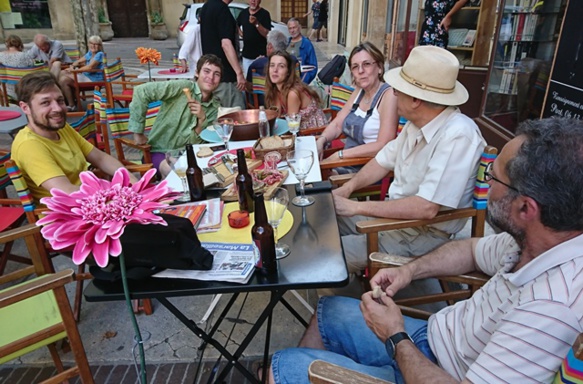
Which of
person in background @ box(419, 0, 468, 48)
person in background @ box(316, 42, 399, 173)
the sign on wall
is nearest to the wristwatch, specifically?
person in background @ box(316, 42, 399, 173)

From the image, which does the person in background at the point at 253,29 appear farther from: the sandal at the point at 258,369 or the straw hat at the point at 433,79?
the sandal at the point at 258,369

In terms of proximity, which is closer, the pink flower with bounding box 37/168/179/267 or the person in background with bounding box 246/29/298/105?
the pink flower with bounding box 37/168/179/267

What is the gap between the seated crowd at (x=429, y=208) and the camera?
3.31ft

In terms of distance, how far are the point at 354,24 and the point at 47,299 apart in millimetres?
12772

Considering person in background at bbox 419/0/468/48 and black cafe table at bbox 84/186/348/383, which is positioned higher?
person in background at bbox 419/0/468/48

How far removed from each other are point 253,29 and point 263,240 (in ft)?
15.8

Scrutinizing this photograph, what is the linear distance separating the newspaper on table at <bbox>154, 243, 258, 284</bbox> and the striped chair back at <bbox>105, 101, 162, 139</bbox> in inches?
80.8

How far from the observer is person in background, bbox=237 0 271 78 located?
18.0 ft

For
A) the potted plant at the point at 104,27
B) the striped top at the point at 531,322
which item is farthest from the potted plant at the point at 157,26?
the striped top at the point at 531,322

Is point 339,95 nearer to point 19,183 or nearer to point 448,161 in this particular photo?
point 448,161

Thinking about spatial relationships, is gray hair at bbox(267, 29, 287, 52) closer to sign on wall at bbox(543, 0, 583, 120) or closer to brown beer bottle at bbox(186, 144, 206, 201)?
sign on wall at bbox(543, 0, 583, 120)

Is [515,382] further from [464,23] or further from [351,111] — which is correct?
[464,23]

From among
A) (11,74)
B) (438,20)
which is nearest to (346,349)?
(438,20)

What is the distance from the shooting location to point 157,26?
20656mm
